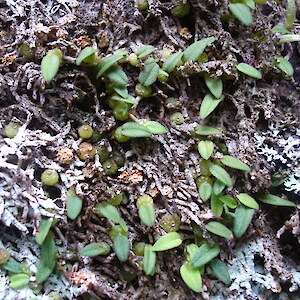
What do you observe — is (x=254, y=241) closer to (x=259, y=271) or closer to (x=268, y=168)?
(x=259, y=271)

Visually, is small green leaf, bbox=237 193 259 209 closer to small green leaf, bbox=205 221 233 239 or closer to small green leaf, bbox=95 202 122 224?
small green leaf, bbox=205 221 233 239

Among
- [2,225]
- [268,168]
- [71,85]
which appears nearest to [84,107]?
[71,85]

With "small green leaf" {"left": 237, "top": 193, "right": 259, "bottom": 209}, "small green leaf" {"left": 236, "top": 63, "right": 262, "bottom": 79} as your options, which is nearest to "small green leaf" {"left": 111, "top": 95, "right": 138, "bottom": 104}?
"small green leaf" {"left": 236, "top": 63, "right": 262, "bottom": 79}

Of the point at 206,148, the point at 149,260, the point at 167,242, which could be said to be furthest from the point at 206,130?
the point at 149,260

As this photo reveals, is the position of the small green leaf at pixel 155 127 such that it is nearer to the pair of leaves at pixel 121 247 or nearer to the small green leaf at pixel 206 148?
the small green leaf at pixel 206 148

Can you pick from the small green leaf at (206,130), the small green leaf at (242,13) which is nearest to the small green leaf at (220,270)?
the small green leaf at (206,130)

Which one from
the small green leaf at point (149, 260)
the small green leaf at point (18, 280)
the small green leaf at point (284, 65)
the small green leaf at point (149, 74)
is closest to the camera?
the small green leaf at point (18, 280)
